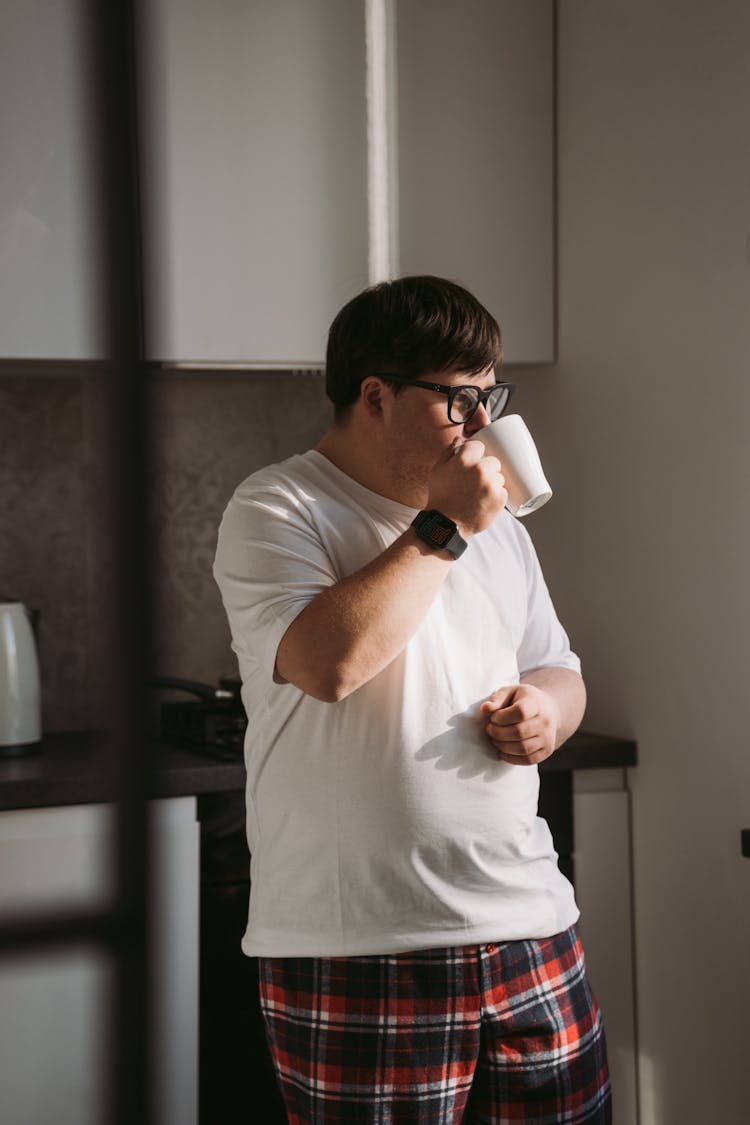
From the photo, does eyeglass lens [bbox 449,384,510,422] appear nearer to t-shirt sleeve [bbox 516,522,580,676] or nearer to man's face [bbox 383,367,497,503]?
man's face [bbox 383,367,497,503]

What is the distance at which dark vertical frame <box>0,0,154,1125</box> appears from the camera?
45 centimetres

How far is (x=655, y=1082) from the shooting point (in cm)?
188

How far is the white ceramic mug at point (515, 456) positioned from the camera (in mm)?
1118

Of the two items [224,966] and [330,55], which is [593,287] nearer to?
[330,55]

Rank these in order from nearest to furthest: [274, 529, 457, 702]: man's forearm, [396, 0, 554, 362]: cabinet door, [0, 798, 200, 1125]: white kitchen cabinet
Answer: [274, 529, 457, 702]: man's forearm → [0, 798, 200, 1125]: white kitchen cabinet → [396, 0, 554, 362]: cabinet door

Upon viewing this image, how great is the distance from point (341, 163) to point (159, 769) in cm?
99

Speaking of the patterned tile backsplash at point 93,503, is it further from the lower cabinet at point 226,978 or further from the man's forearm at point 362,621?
the man's forearm at point 362,621

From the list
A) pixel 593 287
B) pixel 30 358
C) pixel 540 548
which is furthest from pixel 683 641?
pixel 30 358

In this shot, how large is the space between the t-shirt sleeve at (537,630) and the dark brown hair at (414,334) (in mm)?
220

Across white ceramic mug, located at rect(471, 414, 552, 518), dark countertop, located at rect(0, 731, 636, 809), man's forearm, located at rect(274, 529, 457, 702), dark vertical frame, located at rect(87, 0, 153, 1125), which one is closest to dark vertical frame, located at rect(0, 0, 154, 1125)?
dark vertical frame, located at rect(87, 0, 153, 1125)

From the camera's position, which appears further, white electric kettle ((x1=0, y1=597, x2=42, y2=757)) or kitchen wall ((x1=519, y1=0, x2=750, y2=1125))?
white electric kettle ((x1=0, y1=597, x2=42, y2=757))

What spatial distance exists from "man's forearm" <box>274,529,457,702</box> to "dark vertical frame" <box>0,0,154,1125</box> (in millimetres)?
469

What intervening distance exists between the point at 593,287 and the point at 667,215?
0.23 meters

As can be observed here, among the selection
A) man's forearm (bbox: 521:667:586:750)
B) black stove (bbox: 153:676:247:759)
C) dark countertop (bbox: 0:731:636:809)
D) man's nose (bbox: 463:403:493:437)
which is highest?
man's nose (bbox: 463:403:493:437)
